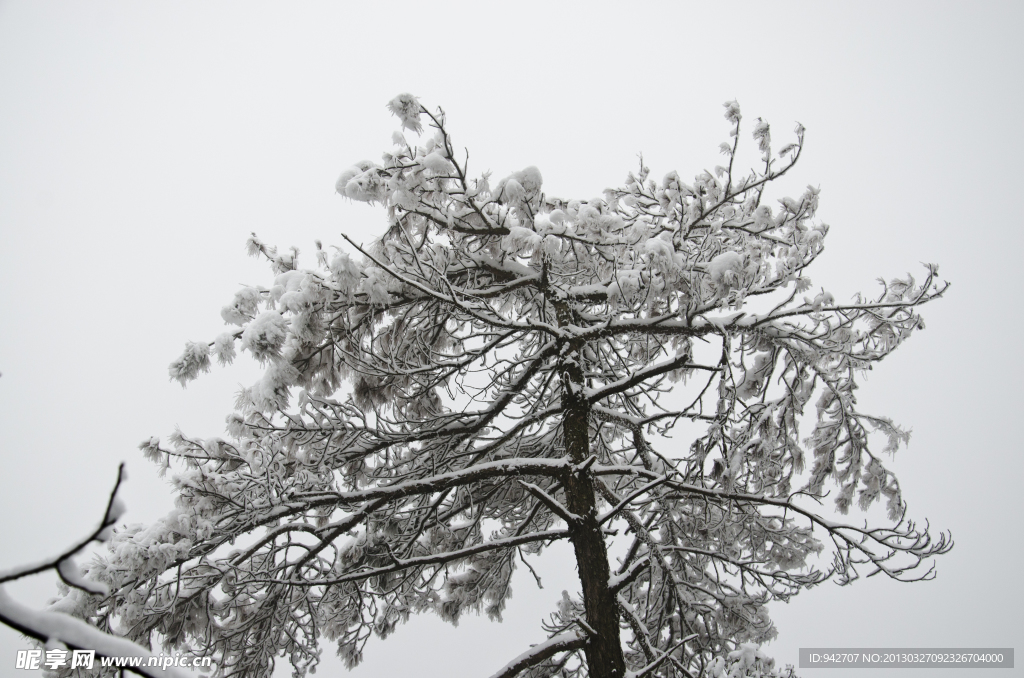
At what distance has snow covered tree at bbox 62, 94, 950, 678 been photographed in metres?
4.21

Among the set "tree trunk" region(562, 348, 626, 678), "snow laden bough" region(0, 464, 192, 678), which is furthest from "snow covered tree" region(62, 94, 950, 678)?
"snow laden bough" region(0, 464, 192, 678)

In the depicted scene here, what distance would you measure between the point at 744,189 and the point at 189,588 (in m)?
6.27

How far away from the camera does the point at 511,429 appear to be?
533cm

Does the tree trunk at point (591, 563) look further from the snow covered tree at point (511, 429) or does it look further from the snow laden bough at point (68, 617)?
the snow laden bough at point (68, 617)

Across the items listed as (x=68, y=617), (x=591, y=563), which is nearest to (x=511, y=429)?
(x=591, y=563)

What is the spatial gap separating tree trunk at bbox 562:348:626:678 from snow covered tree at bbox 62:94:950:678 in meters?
0.02

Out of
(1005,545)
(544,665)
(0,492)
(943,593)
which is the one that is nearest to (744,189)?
(544,665)

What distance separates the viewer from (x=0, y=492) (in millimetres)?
2975

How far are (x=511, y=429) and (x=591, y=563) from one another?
1449mm

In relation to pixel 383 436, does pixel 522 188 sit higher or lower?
higher

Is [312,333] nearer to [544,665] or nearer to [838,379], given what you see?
[544,665]

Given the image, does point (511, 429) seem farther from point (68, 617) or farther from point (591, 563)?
point (68, 617)

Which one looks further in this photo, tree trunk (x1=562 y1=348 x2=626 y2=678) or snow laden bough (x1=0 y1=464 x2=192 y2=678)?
tree trunk (x1=562 y1=348 x2=626 y2=678)

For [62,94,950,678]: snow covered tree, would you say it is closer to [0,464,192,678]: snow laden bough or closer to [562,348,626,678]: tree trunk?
[562,348,626,678]: tree trunk
